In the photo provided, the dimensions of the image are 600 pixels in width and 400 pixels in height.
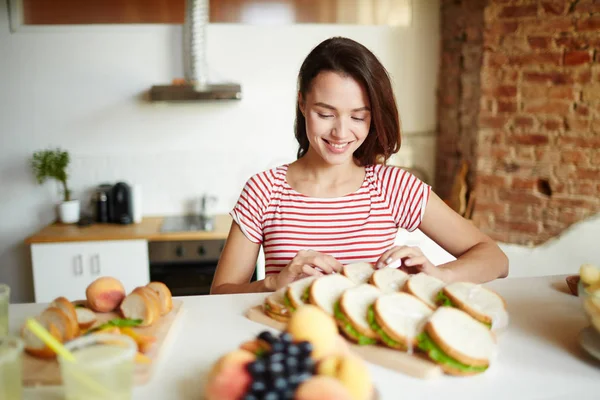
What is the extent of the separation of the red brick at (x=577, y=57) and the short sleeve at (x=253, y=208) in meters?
1.93

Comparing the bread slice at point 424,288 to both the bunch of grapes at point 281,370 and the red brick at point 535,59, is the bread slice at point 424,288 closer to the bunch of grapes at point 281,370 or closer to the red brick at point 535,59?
the bunch of grapes at point 281,370

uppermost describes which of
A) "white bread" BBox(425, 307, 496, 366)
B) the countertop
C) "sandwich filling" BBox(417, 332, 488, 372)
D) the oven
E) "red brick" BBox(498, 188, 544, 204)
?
"white bread" BBox(425, 307, 496, 366)

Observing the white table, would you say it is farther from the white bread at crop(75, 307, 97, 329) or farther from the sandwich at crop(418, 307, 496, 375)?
the white bread at crop(75, 307, 97, 329)

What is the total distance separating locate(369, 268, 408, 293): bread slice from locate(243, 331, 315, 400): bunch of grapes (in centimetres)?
42

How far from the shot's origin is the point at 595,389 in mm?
849

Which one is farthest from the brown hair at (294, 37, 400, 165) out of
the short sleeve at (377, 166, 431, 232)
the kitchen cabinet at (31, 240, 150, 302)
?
the kitchen cabinet at (31, 240, 150, 302)

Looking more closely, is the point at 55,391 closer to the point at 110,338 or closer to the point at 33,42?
the point at 110,338

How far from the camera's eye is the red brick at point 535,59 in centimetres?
281

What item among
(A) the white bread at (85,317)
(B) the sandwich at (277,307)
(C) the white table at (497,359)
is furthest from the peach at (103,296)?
(B) the sandwich at (277,307)

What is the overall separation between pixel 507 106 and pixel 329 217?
71.5 inches

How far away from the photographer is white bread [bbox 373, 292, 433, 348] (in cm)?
94

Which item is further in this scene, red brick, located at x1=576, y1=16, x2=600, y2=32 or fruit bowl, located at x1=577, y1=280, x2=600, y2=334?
red brick, located at x1=576, y1=16, x2=600, y2=32

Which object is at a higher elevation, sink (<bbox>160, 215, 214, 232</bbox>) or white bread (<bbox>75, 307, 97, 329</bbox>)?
white bread (<bbox>75, 307, 97, 329</bbox>)

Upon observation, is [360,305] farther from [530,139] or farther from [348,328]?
[530,139]
